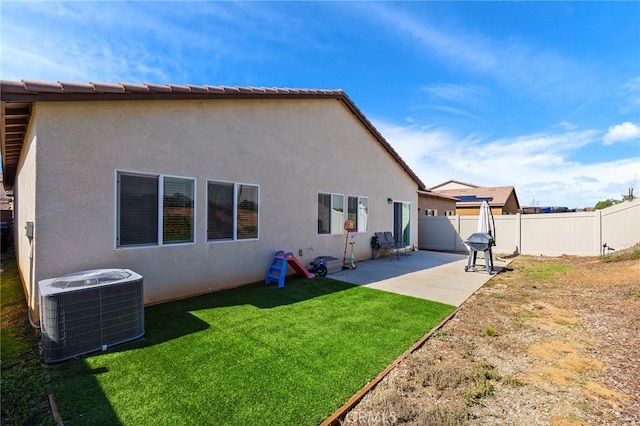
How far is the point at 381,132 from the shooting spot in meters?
→ 13.1

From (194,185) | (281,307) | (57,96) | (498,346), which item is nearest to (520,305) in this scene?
(498,346)

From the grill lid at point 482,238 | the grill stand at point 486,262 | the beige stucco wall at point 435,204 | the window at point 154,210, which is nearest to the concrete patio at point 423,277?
the grill stand at point 486,262

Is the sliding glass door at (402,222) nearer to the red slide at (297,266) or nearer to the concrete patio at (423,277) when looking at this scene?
the concrete patio at (423,277)

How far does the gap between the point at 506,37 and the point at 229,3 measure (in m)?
9.44

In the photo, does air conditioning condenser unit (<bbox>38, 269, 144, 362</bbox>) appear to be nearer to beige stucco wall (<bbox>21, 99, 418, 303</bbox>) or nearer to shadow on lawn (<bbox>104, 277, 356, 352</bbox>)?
shadow on lawn (<bbox>104, 277, 356, 352</bbox>)

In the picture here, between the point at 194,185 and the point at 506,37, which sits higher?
the point at 506,37

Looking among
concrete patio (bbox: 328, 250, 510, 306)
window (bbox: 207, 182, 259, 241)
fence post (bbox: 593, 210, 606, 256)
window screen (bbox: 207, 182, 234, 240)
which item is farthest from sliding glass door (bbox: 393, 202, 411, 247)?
window screen (bbox: 207, 182, 234, 240)

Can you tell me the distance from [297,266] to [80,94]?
614cm

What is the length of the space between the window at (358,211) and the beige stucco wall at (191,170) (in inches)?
26.9

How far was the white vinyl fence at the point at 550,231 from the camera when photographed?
1310cm

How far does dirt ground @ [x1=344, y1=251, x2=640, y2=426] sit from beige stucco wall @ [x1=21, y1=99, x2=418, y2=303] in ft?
16.1

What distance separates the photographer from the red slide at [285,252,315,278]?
26.4 feet

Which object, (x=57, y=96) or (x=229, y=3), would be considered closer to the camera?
(x=57, y=96)

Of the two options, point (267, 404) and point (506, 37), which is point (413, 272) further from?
point (506, 37)
